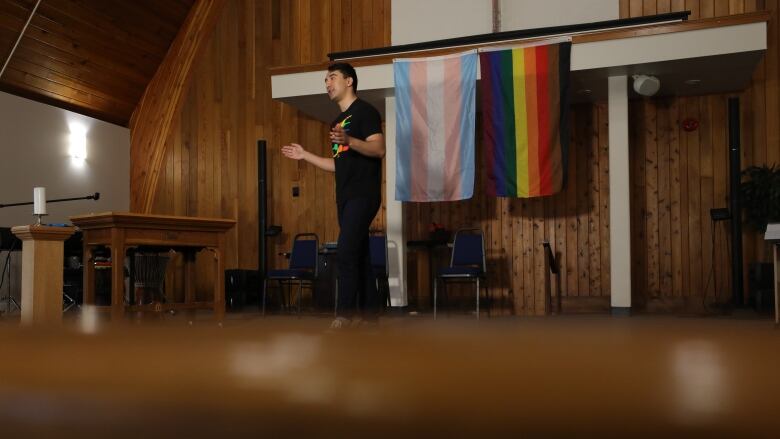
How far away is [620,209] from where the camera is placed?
646cm

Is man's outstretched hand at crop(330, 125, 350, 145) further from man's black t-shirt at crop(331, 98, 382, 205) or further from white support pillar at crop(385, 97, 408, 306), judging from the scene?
white support pillar at crop(385, 97, 408, 306)

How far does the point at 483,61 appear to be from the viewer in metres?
6.49

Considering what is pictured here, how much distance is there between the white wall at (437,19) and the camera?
25.1 feet

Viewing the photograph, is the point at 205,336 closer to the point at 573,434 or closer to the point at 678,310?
the point at 573,434

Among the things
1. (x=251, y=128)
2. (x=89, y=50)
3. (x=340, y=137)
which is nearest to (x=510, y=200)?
(x=251, y=128)

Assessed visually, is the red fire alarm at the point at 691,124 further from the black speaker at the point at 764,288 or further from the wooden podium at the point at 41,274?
the wooden podium at the point at 41,274

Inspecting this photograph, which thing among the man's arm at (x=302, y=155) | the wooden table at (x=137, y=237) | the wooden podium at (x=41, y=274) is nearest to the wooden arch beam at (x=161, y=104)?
the wooden table at (x=137, y=237)

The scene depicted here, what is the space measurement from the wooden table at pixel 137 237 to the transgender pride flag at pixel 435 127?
194 cm

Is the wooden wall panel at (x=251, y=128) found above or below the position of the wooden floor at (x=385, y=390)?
above

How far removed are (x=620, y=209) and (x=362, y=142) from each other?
354 centimetres

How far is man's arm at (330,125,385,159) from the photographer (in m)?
3.59

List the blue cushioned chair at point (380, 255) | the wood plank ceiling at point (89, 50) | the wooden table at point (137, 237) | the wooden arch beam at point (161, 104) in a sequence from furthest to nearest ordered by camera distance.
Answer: the wooden arch beam at point (161, 104)
the wood plank ceiling at point (89, 50)
the blue cushioned chair at point (380, 255)
the wooden table at point (137, 237)

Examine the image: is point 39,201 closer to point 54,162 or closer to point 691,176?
point 54,162

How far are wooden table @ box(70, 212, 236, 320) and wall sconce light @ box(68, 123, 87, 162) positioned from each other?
12.4 feet
